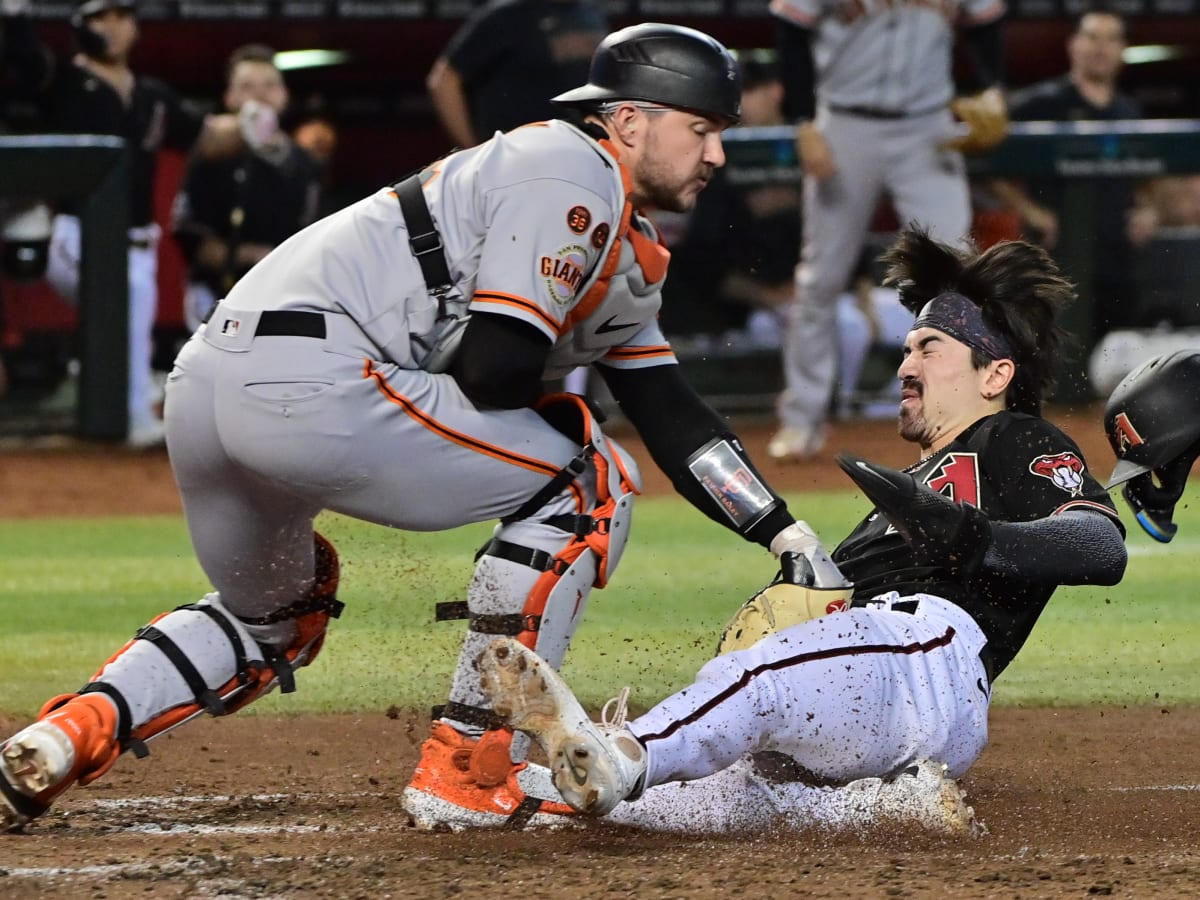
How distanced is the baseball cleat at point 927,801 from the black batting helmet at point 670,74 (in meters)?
1.29

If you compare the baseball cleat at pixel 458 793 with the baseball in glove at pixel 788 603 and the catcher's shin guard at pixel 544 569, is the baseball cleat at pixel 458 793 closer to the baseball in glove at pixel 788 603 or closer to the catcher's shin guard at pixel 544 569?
the catcher's shin guard at pixel 544 569

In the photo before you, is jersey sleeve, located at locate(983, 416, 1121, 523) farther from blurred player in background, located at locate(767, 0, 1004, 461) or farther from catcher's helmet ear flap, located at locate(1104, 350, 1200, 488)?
blurred player in background, located at locate(767, 0, 1004, 461)

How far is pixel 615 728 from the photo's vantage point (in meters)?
3.28

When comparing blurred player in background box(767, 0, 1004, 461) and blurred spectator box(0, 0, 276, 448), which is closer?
blurred player in background box(767, 0, 1004, 461)

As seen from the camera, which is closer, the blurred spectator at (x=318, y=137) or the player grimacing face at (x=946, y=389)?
the player grimacing face at (x=946, y=389)

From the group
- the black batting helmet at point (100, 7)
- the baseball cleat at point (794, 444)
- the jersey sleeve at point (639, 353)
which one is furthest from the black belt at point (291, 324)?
the black batting helmet at point (100, 7)

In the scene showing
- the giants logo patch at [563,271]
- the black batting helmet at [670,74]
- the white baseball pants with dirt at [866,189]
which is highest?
the black batting helmet at [670,74]

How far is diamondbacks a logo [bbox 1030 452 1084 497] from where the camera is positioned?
3.69 m

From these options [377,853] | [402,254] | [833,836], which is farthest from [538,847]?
[402,254]

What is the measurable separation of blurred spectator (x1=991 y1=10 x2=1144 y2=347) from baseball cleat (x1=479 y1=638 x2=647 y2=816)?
7.93m

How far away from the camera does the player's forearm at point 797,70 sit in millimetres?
8469

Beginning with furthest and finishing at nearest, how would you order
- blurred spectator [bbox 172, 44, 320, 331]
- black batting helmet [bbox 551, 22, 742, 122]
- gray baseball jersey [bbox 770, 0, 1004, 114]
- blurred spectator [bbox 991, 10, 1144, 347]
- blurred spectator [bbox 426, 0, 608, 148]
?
blurred spectator [bbox 991, 10, 1144, 347] → blurred spectator [bbox 172, 44, 320, 331] → gray baseball jersey [bbox 770, 0, 1004, 114] → blurred spectator [bbox 426, 0, 608, 148] → black batting helmet [bbox 551, 22, 742, 122]

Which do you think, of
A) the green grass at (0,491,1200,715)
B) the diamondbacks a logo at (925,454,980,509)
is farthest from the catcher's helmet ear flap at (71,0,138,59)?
the diamondbacks a logo at (925,454,980,509)

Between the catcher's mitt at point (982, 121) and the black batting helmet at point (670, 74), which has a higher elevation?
the black batting helmet at point (670, 74)
